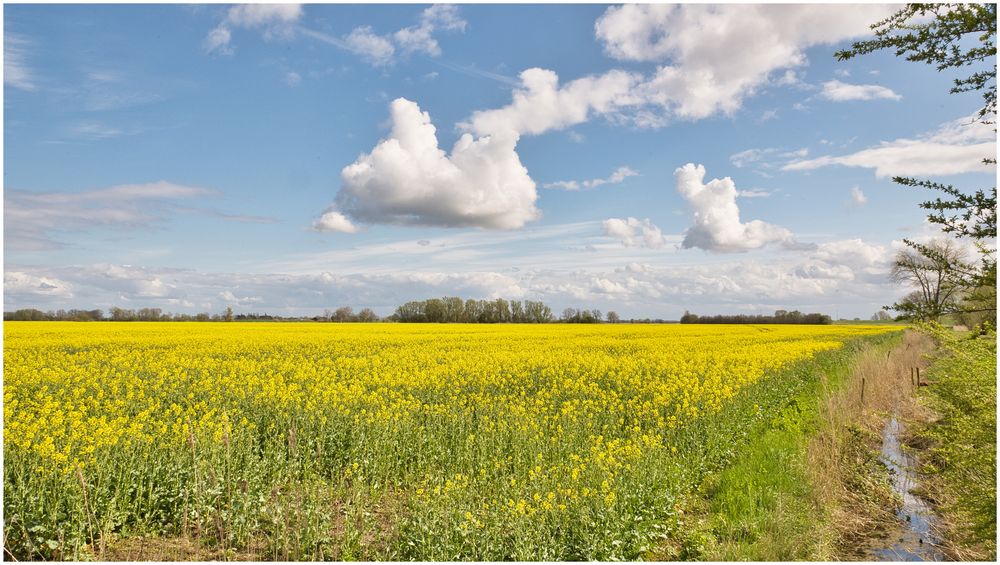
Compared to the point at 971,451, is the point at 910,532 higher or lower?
lower

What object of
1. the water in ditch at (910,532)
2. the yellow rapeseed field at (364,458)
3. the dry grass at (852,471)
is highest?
the yellow rapeseed field at (364,458)

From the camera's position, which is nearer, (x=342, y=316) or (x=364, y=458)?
(x=364, y=458)

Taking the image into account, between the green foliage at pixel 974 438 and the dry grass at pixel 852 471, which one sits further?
the dry grass at pixel 852 471

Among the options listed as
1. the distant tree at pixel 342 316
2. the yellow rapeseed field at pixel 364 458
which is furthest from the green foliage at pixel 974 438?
the distant tree at pixel 342 316

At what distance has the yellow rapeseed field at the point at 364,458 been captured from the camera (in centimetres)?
627

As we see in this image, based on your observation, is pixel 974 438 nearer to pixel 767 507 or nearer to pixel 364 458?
pixel 767 507

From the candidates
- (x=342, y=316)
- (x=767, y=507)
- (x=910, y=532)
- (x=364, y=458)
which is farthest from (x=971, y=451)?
(x=342, y=316)

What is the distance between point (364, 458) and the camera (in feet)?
29.1

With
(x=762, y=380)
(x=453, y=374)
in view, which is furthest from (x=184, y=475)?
(x=762, y=380)

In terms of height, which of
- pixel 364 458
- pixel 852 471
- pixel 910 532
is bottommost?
pixel 910 532

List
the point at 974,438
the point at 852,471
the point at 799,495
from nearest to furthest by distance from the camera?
the point at 974,438 → the point at 799,495 → the point at 852,471

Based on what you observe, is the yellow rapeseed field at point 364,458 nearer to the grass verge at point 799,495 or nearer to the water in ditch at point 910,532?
the grass verge at point 799,495

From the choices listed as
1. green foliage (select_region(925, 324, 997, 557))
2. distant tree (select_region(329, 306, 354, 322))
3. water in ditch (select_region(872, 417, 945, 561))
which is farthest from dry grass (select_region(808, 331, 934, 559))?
distant tree (select_region(329, 306, 354, 322))

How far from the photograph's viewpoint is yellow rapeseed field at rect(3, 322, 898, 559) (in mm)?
6273
